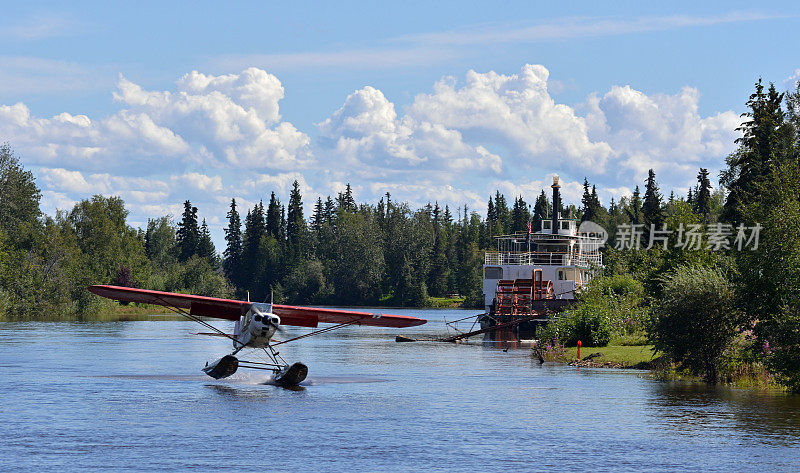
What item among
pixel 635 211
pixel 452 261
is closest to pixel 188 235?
pixel 452 261

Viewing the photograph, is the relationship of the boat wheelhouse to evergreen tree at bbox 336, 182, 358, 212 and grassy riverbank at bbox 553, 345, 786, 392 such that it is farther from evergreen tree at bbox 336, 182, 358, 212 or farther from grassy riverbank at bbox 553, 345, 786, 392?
evergreen tree at bbox 336, 182, 358, 212

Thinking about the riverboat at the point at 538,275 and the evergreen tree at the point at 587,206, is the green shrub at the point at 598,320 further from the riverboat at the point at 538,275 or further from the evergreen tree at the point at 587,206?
the evergreen tree at the point at 587,206

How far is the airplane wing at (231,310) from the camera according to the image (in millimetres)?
30344

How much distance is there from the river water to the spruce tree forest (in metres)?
2.48

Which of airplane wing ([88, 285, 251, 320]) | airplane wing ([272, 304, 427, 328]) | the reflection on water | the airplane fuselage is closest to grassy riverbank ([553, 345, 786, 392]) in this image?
the reflection on water

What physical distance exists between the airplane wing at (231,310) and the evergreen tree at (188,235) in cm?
13379

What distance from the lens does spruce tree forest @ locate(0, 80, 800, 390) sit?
1109 inches

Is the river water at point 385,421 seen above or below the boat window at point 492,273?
below

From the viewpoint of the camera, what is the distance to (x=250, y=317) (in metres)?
30.2

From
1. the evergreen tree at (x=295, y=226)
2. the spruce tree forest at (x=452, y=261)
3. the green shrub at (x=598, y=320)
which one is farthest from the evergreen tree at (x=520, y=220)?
the green shrub at (x=598, y=320)

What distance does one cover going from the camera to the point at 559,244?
76.8 meters

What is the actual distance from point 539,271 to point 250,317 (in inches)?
1704

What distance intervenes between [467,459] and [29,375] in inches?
816

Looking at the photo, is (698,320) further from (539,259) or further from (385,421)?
(539,259)
